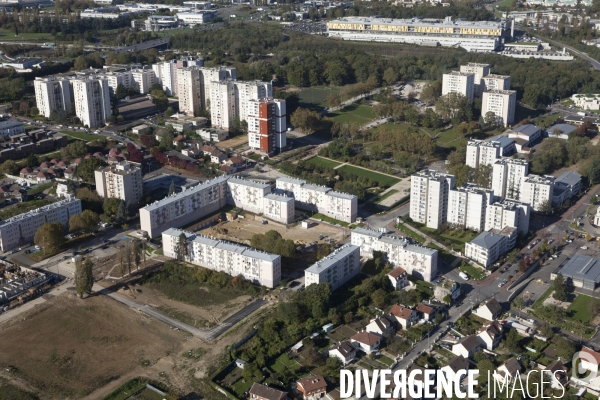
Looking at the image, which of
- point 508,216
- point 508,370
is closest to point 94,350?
point 508,370

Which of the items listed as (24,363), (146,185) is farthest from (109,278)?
(146,185)

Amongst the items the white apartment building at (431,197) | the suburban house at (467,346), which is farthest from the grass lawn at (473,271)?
the suburban house at (467,346)

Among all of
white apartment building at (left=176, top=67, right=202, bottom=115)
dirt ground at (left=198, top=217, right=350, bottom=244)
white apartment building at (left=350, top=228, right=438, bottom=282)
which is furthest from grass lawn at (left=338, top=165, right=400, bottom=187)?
white apartment building at (left=176, top=67, right=202, bottom=115)

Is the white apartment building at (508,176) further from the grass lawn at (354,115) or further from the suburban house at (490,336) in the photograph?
the grass lawn at (354,115)

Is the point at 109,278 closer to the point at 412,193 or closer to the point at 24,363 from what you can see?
the point at 24,363

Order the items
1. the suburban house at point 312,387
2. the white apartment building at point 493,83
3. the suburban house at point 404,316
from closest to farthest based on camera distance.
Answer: the suburban house at point 312,387 < the suburban house at point 404,316 < the white apartment building at point 493,83

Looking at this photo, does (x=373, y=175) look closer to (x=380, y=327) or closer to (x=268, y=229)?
(x=268, y=229)
